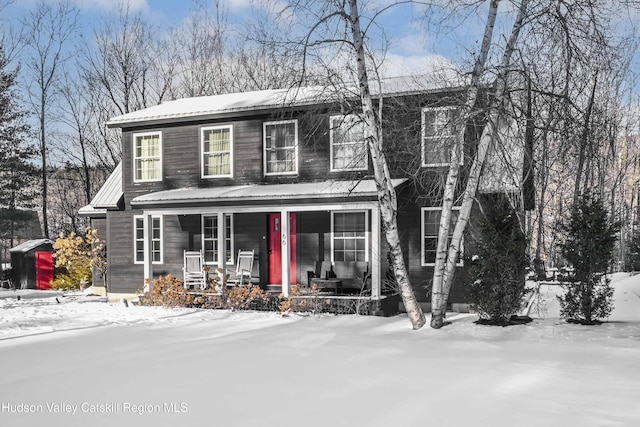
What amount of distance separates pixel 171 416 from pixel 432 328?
20.7 ft

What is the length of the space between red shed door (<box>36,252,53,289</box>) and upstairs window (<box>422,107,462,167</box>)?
634 inches

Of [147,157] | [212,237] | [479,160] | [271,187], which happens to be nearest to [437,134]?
[479,160]

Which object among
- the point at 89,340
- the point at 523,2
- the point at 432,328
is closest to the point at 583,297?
the point at 432,328

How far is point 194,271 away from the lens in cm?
1525

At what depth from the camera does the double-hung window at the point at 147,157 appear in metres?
17.1

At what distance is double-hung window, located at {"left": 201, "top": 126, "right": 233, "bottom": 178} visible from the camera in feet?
53.0

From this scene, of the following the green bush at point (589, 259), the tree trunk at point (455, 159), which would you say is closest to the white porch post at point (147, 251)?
the tree trunk at point (455, 159)

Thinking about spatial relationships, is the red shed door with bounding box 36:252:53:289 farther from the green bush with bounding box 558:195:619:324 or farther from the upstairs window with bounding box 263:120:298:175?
the green bush with bounding box 558:195:619:324

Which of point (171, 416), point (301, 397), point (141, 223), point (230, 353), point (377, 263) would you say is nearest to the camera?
point (171, 416)

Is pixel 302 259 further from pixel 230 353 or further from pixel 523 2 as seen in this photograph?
pixel 523 2

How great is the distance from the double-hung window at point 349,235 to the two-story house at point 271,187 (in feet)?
0.09

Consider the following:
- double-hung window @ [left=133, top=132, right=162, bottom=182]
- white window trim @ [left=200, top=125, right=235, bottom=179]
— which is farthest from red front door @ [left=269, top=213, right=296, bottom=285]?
double-hung window @ [left=133, top=132, right=162, bottom=182]

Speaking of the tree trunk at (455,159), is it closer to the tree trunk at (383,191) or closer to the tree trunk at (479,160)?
the tree trunk at (479,160)

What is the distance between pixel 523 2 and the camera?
→ 1047cm
